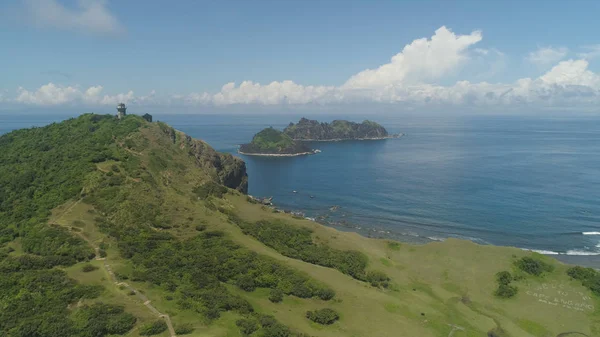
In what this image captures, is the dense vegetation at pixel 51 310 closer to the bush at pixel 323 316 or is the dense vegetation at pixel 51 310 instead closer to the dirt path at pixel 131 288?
the dirt path at pixel 131 288

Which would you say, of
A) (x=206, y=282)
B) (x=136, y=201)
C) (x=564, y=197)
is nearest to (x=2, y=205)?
(x=136, y=201)

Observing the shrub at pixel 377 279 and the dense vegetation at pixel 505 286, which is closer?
the shrub at pixel 377 279

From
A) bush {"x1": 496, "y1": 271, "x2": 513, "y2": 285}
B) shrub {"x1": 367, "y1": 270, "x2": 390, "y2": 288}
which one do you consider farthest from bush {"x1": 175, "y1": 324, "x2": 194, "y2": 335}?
bush {"x1": 496, "y1": 271, "x2": 513, "y2": 285}

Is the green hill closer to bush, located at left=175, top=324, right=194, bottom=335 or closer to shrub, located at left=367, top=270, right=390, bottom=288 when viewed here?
bush, located at left=175, top=324, right=194, bottom=335

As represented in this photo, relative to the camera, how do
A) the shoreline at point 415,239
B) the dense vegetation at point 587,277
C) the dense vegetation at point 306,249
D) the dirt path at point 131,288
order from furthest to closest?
1. the shoreline at point 415,239
2. the dense vegetation at point 306,249
3. the dense vegetation at point 587,277
4. the dirt path at point 131,288

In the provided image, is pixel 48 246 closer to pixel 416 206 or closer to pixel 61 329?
pixel 61 329

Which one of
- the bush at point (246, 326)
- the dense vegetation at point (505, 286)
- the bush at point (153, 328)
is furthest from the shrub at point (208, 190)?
the dense vegetation at point (505, 286)
